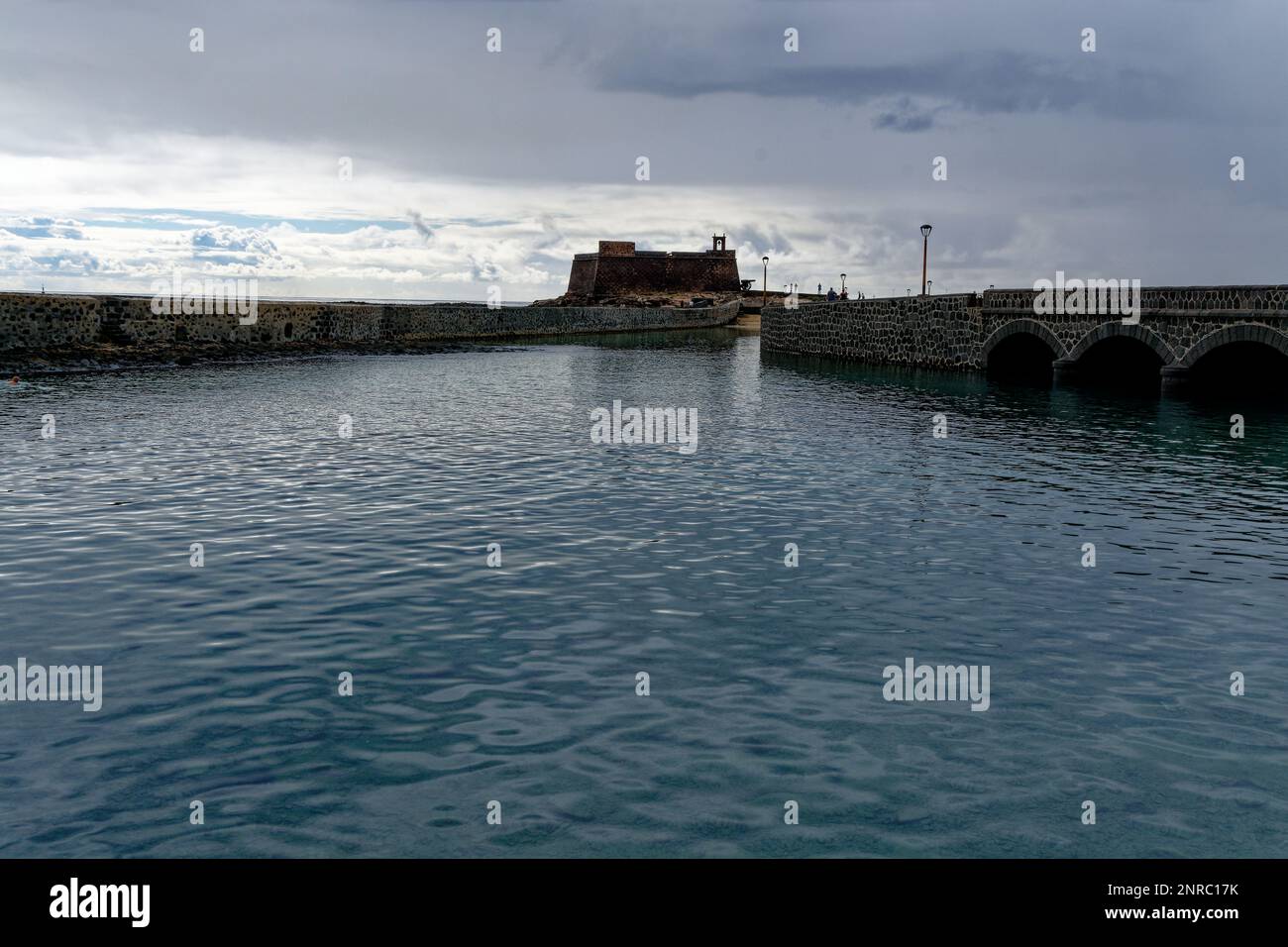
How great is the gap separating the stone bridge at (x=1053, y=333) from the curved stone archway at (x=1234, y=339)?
3 cm

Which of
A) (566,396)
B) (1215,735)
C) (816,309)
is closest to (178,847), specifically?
(1215,735)

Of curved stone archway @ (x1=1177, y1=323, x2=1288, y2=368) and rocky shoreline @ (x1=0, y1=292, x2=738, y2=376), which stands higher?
rocky shoreline @ (x1=0, y1=292, x2=738, y2=376)

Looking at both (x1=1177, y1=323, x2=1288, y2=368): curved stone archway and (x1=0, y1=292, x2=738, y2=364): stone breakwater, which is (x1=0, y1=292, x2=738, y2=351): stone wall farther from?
(x1=1177, y1=323, x2=1288, y2=368): curved stone archway

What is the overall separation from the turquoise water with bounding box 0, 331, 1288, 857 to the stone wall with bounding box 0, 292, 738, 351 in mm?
25098

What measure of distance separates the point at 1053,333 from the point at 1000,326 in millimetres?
4705

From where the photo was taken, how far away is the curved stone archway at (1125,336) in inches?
1403

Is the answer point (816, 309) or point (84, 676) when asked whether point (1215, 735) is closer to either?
point (84, 676)

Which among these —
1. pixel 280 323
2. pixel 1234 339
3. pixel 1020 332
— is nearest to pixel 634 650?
pixel 1234 339

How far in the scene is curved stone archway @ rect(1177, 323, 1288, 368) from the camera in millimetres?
30734

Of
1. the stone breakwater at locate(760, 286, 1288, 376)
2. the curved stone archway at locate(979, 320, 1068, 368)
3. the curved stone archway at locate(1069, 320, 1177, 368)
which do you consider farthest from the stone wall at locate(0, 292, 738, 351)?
the curved stone archway at locate(1069, 320, 1177, 368)

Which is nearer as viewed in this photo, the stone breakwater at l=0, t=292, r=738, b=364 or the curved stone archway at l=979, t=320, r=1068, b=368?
the curved stone archway at l=979, t=320, r=1068, b=368

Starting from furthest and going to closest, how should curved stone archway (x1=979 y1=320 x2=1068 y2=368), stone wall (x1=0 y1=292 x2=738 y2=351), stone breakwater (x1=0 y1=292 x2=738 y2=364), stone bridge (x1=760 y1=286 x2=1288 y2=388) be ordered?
stone wall (x1=0 y1=292 x2=738 y2=351) < stone breakwater (x1=0 y1=292 x2=738 y2=364) < curved stone archway (x1=979 y1=320 x2=1068 y2=368) < stone bridge (x1=760 y1=286 x2=1288 y2=388)
